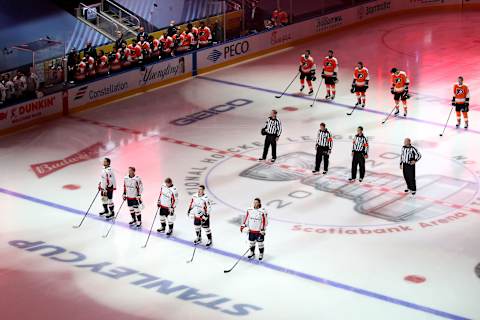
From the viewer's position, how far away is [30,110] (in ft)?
93.1

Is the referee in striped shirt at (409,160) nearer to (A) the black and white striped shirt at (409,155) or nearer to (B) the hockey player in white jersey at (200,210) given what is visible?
(A) the black and white striped shirt at (409,155)

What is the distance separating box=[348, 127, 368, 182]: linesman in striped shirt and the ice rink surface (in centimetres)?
46

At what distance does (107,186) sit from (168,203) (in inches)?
66.8

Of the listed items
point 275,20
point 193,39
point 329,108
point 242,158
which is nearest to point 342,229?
point 242,158

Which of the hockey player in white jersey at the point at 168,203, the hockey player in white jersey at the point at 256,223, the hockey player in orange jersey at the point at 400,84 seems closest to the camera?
the hockey player in white jersey at the point at 256,223

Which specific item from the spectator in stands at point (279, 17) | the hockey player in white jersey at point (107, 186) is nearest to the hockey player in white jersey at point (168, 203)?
the hockey player in white jersey at point (107, 186)

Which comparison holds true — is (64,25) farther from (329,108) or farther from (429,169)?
(429,169)

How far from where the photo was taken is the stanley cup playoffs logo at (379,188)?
22.3m

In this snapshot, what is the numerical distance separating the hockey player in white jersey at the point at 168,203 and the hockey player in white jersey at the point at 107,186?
1.33 meters

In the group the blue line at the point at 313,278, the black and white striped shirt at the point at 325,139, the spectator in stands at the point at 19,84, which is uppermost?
the spectator in stands at the point at 19,84

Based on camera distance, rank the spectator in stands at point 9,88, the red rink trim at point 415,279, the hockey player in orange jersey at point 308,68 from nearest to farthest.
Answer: the red rink trim at point 415,279 < the spectator in stands at point 9,88 < the hockey player in orange jersey at point 308,68

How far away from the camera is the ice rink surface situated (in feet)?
59.8

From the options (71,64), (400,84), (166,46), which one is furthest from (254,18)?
(400,84)

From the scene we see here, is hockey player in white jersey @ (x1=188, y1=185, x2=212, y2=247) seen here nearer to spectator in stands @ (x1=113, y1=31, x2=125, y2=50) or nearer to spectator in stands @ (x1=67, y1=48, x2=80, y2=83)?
spectator in stands @ (x1=67, y1=48, x2=80, y2=83)
